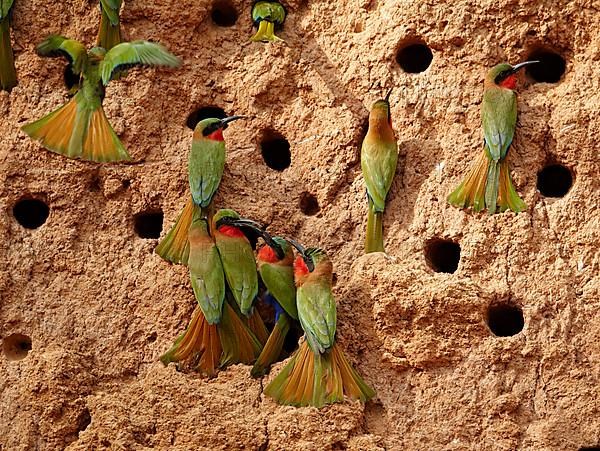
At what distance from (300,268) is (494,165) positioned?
64 cm

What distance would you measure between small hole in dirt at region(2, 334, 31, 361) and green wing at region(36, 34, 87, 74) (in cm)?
84

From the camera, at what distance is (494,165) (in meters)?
4.62

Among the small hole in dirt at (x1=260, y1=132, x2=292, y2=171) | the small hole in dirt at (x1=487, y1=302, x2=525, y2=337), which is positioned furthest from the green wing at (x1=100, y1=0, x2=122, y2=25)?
the small hole in dirt at (x1=487, y1=302, x2=525, y2=337)

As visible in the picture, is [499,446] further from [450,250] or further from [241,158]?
[241,158]

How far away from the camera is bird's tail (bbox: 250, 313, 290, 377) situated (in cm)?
453

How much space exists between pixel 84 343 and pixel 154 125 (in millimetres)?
738

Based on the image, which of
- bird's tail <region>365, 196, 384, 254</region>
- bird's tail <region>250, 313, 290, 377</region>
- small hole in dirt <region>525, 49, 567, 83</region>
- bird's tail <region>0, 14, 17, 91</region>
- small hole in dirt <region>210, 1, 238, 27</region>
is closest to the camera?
bird's tail <region>250, 313, 290, 377</region>

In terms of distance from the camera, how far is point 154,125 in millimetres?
5000

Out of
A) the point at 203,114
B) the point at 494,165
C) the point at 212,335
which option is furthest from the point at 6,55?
the point at 494,165

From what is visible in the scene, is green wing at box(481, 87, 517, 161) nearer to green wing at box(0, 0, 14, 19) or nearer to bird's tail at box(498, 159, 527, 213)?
bird's tail at box(498, 159, 527, 213)

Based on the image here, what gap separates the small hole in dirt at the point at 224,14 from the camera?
519 cm

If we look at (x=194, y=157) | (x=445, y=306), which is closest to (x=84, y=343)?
(x=194, y=157)

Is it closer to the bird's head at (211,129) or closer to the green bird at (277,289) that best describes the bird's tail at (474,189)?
the green bird at (277,289)

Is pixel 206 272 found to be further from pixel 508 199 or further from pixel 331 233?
pixel 508 199
